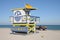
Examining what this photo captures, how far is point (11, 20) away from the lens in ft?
71.2

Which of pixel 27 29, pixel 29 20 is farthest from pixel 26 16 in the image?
pixel 27 29

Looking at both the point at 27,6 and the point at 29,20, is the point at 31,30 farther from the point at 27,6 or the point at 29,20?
the point at 27,6

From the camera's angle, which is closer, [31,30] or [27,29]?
[27,29]

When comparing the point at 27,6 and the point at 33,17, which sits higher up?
the point at 27,6

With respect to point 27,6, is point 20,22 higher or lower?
lower

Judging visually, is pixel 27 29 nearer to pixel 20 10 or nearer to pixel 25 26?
pixel 25 26

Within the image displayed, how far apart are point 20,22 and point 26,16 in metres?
1.13

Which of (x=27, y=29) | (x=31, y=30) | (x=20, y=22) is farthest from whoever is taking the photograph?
(x=31, y=30)

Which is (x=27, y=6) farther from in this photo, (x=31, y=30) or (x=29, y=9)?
(x=31, y=30)

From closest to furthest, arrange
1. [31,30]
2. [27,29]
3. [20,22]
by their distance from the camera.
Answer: [27,29] → [20,22] → [31,30]

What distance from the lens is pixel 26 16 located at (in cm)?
2116

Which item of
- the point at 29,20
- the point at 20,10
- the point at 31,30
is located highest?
the point at 20,10

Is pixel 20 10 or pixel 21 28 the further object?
pixel 20 10

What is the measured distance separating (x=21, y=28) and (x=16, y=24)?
1540 mm
